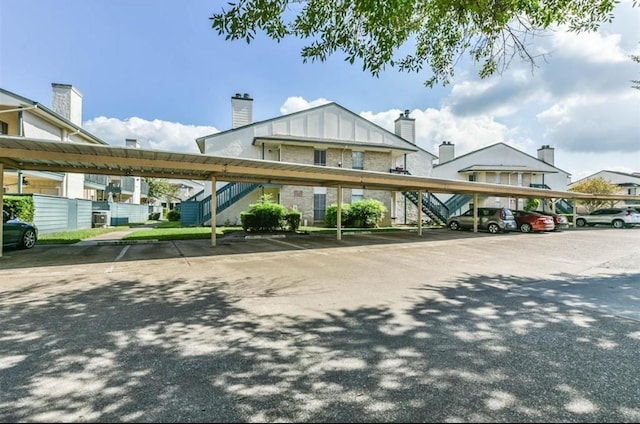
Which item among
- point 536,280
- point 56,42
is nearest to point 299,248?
Result: point 536,280

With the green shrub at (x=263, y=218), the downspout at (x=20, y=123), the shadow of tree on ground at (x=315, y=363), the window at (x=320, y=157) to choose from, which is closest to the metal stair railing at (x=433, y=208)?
the window at (x=320, y=157)

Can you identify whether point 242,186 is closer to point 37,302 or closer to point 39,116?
point 39,116

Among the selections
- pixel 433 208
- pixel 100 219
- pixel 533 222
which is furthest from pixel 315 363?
pixel 100 219

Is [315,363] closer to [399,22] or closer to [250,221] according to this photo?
[399,22]

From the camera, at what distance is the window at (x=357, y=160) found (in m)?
23.2

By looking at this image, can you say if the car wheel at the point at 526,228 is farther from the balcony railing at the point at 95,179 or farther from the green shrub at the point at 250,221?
the balcony railing at the point at 95,179

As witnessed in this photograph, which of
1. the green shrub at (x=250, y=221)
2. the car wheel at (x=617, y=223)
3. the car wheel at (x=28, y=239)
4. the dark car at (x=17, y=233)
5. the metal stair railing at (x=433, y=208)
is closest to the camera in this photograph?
the dark car at (x=17, y=233)

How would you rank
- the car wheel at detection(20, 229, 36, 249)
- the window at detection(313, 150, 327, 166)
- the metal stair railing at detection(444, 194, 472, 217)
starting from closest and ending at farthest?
the car wheel at detection(20, 229, 36, 249), the window at detection(313, 150, 327, 166), the metal stair railing at detection(444, 194, 472, 217)

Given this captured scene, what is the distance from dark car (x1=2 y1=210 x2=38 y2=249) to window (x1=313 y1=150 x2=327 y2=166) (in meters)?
15.5

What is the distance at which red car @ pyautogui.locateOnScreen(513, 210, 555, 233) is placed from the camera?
19047 millimetres

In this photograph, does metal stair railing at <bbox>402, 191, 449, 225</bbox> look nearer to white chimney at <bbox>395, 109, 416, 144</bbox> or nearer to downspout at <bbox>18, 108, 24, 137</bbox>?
white chimney at <bbox>395, 109, 416, 144</bbox>

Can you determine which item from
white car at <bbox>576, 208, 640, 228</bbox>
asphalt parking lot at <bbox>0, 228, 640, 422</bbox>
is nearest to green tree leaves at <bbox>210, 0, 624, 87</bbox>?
asphalt parking lot at <bbox>0, 228, 640, 422</bbox>

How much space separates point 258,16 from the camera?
4789mm

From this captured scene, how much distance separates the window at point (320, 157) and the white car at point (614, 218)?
21.6m
